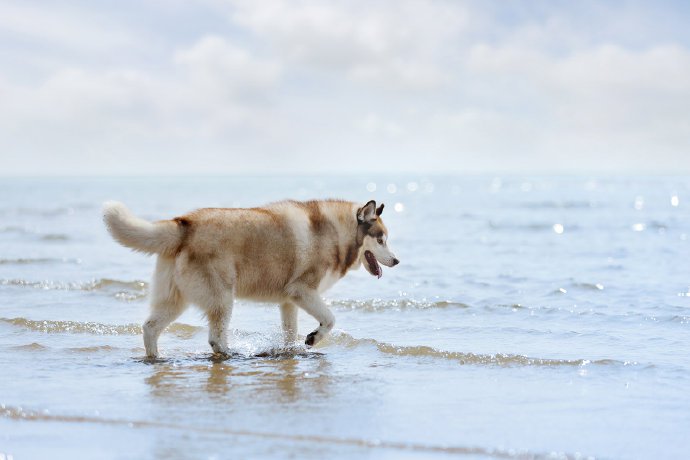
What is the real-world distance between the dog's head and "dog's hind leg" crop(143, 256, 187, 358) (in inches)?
88.7

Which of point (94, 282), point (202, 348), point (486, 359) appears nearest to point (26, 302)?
point (94, 282)

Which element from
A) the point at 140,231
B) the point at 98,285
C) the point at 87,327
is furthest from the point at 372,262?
the point at 98,285

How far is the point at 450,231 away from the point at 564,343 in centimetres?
2020

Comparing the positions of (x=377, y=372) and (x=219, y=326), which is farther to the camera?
(x=219, y=326)

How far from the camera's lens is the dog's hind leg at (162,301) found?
8.62 m

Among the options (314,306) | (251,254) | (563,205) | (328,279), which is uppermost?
(251,254)

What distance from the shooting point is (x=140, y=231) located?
8266 millimetres

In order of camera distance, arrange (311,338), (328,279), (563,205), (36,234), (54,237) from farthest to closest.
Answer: (563,205) < (36,234) < (54,237) < (328,279) < (311,338)

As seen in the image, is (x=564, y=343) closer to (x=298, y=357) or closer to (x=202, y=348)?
(x=298, y=357)

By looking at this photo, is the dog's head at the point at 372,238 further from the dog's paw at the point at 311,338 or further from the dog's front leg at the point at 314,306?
the dog's paw at the point at 311,338

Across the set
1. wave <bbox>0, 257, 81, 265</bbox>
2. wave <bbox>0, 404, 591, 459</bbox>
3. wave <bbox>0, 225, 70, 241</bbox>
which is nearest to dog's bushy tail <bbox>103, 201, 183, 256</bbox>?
wave <bbox>0, 404, 591, 459</bbox>

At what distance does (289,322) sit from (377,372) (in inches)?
68.1

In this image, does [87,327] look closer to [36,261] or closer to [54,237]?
[36,261]

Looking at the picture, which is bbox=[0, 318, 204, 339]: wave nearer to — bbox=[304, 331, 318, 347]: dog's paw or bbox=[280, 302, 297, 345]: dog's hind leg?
bbox=[280, 302, 297, 345]: dog's hind leg
